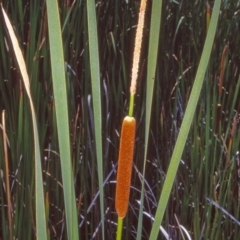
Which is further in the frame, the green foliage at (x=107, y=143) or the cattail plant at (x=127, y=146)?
the green foliage at (x=107, y=143)

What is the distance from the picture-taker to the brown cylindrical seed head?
48 cm

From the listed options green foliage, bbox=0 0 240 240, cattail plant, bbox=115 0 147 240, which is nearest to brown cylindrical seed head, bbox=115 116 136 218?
cattail plant, bbox=115 0 147 240

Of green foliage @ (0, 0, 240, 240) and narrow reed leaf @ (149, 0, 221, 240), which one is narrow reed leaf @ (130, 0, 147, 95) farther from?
green foliage @ (0, 0, 240, 240)

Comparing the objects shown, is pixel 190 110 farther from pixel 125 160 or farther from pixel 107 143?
pixel 107 143

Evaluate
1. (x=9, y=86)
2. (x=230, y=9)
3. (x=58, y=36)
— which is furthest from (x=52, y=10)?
(x=230, y=9)

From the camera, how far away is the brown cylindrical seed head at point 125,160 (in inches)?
18.7

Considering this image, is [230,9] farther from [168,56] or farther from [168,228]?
[168,228]

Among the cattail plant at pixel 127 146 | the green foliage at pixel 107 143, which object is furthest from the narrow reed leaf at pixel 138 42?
the green foliage at pixel 107 143

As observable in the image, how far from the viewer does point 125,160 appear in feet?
1.59

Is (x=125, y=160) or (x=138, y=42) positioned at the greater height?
(x=138, y=42)

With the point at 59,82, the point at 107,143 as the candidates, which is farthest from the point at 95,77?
the point at 107,143

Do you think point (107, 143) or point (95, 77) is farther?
point (107, 143)

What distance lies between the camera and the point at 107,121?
1.33 m

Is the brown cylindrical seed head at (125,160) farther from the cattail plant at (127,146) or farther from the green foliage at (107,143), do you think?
the green foliage at (107,143)
